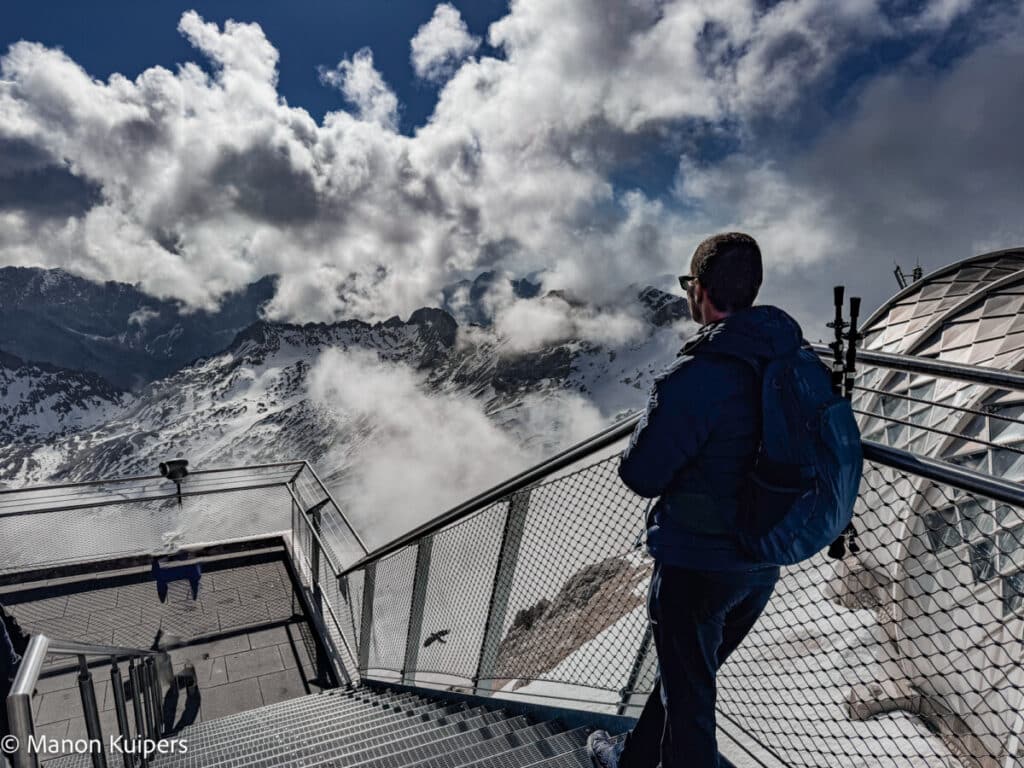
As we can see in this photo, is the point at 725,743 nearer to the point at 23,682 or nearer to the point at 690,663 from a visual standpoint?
the point at 690,663

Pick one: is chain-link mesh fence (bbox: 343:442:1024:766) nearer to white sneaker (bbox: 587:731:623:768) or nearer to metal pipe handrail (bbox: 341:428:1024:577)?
metal pipe handrail (bbox: 341:428:1024:577)

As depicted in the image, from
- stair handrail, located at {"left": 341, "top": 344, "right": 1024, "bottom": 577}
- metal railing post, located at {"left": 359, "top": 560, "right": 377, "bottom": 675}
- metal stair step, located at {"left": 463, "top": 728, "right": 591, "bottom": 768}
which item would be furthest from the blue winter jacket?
metal railing post, located at {"left": 359, "top": 560, "right": 377, "bottom": 675}

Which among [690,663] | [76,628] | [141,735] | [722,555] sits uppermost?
[76,628]

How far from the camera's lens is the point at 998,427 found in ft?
57.9

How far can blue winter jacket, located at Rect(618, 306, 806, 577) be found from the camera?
5.64 ft

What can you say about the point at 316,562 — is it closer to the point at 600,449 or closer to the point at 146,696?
the point at 146,696

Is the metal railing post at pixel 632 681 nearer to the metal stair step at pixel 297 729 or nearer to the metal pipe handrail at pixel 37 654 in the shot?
the metal stair step at pixel 297 729

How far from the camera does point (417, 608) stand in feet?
13.7

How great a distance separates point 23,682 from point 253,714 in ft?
13.0

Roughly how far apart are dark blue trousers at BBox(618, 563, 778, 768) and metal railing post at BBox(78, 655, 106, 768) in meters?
2.27

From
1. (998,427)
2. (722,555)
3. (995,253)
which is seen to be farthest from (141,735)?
(995,253)

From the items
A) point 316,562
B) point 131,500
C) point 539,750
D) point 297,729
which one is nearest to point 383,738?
point 297,729

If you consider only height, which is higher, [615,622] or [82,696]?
[82,696]

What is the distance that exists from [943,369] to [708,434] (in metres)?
0.95
